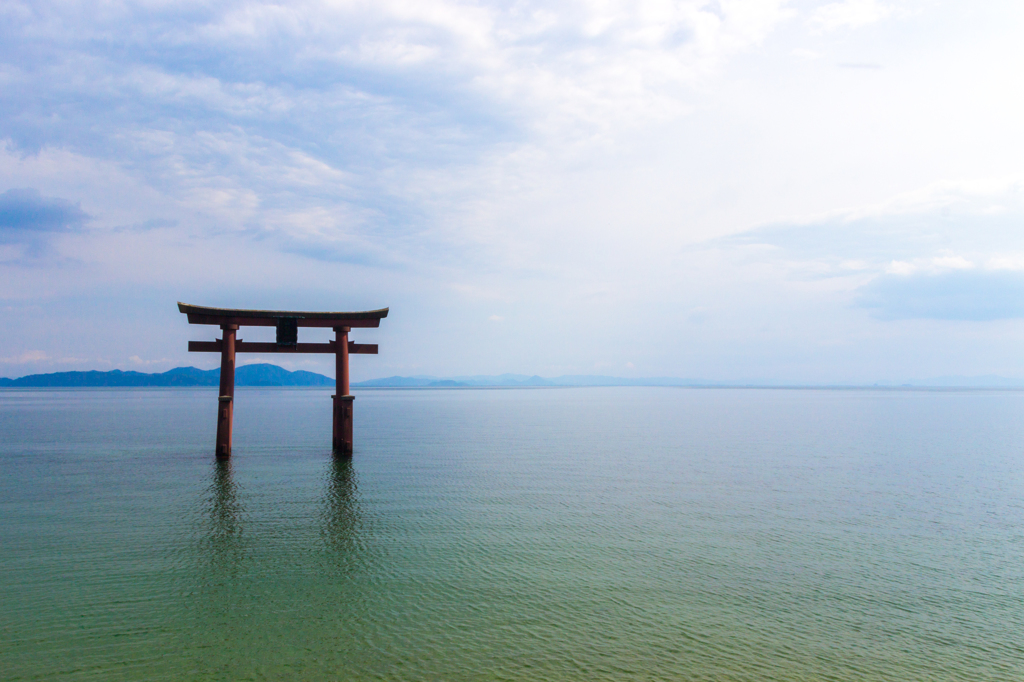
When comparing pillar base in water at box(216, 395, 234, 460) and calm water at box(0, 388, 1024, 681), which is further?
pillar base in water at box(216, 395, 234, 460)

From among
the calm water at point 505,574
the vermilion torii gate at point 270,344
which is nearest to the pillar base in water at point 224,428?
the vermilion torii gate at point 270,344

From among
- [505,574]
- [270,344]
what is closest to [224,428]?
[270,344]

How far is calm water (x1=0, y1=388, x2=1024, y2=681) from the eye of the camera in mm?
6879

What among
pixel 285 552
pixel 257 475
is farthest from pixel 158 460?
pixel 285 552

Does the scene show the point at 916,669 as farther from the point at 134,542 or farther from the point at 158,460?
the point at 158,460

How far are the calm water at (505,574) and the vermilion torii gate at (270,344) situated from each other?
280 centimetres

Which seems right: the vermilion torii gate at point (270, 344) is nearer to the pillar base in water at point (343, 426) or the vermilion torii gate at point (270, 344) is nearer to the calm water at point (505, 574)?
the pillar base in water at point (343, 426)

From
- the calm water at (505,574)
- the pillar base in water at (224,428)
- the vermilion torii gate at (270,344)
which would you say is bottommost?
the calm water at (505,574)

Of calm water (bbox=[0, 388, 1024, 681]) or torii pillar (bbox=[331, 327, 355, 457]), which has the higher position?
torii pillar (bbox=[331, 327, 355, 457])

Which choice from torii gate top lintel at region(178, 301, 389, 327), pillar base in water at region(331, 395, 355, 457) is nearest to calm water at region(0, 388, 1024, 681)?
pillar base in water at region(331, 395, 355, 457)

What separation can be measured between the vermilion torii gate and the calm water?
2801 mm

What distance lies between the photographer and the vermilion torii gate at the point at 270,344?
70.6ft

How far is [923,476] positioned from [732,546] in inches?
600

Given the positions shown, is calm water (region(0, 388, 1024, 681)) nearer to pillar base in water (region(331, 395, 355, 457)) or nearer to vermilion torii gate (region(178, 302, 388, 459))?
pillar base in water (region(331, 395, 355, 457))
